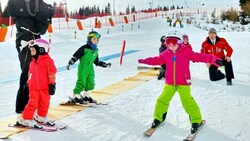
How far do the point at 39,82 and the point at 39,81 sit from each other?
0.04ft

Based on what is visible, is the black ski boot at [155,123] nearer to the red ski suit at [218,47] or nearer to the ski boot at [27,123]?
the ski boot at [27,123]

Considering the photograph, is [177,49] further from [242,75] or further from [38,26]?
[242,75]

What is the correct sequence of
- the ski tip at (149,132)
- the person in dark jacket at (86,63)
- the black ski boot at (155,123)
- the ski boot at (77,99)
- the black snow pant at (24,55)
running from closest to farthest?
the ski tip at (149,132) → the black ski boot at (155,123) → the black snow pant at (24,55) → the person in dark jacket at (86,63) → the ski boot at (77,99)

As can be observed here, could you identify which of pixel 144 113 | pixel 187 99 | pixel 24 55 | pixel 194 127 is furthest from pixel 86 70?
pixel 194 127

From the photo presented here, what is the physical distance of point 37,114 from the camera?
526cm

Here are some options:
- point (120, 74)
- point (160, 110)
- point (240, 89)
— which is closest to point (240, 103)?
point (240, 89)

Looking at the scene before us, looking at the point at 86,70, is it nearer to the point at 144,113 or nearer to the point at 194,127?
the point at 144,113

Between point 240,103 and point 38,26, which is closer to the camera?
point 38,26

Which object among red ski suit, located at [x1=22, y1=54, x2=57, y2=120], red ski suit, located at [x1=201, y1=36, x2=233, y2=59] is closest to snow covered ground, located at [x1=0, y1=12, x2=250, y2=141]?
red ski suit, located at [x1=22, y1=54, x2=57, y2=120]

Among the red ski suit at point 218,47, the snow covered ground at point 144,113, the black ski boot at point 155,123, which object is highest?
the red ski suit at point 218,47

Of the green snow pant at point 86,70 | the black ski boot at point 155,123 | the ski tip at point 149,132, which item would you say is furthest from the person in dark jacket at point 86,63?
the ski tip at point 149,132

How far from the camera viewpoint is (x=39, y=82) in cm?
501

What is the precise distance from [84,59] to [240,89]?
11.8ft

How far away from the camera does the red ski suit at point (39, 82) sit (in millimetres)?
4988
